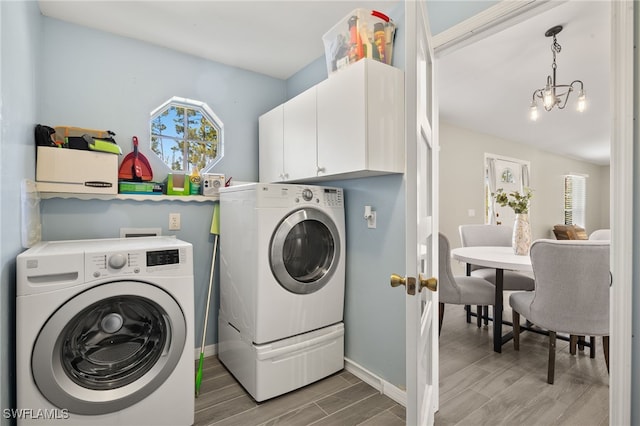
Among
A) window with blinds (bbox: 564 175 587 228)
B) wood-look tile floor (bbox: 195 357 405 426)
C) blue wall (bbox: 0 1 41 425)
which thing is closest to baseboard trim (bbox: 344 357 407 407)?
wood-look tile floor (bbox: 195 357 405 426)

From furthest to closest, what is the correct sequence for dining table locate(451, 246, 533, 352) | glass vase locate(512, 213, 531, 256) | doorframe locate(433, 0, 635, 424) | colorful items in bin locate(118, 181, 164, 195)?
glass vase locate(512, 213, 531, 256)
dining table locate(451, 246, 533, 352)
colorful items in bin locate(118, 181, 164, 195)
doorframe locate(433, 0, 635, 424)

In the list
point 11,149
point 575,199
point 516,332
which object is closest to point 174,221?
point 11,149

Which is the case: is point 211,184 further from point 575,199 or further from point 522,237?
point 575,199

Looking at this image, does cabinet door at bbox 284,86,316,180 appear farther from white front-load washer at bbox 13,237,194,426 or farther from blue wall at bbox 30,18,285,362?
white front-load washer at bbox 13,237,194,426

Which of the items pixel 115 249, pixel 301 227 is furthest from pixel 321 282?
pixel 115 249

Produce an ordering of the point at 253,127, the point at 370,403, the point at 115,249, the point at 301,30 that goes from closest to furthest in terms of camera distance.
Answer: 1. the point at 115,249
2. the point at 370,403
3. the point at 301,30
4. the point at 253,127

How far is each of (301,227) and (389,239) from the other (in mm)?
577

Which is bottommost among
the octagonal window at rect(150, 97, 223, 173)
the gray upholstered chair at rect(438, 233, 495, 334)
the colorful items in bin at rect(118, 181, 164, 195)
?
the gray upholstered chair at rect(438, 233, 495, 334)

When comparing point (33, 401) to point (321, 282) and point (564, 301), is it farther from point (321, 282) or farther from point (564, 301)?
point (564, 301)

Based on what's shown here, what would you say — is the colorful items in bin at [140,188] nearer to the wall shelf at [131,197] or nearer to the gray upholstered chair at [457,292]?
the wall shelf at [131,197]

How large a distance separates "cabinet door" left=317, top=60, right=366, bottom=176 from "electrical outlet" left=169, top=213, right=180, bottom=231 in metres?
1.18

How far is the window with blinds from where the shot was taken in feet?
24.2

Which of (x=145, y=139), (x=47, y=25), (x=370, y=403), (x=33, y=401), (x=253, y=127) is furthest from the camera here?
(x=253, y=127)

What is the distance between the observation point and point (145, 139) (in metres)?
2.36
